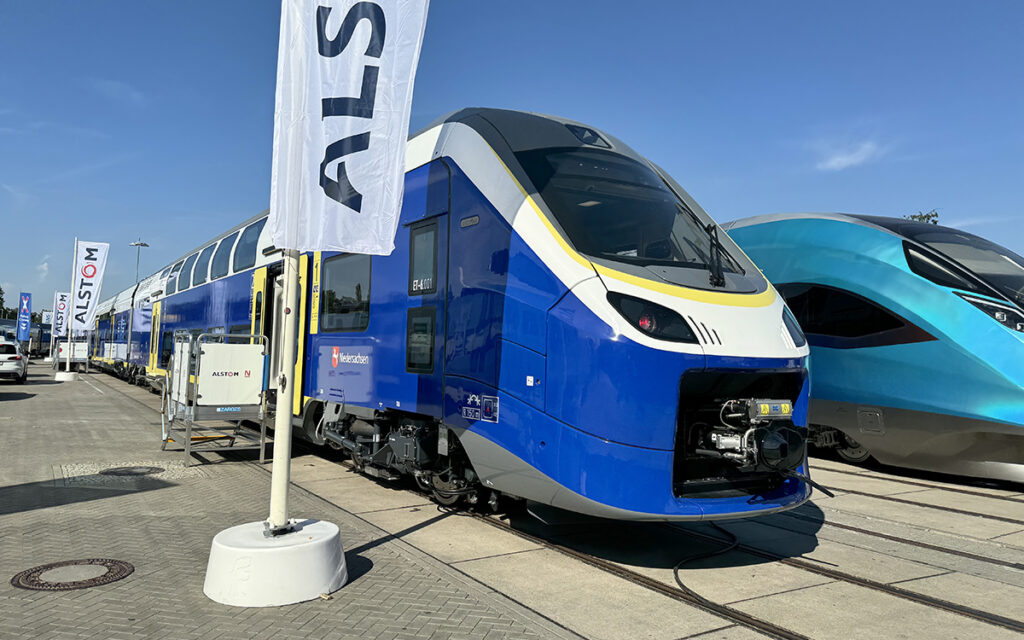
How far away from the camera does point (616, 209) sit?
588 centimetres

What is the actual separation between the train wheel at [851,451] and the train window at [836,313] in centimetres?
160

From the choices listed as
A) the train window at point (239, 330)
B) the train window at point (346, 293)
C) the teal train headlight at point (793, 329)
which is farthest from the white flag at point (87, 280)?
the teal train headlight at point (793, 329)

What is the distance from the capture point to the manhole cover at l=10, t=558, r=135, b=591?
15.6 feet

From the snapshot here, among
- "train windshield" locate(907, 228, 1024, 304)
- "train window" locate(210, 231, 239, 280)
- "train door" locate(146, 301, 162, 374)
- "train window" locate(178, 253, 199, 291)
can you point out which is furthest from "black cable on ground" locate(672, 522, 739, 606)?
"train door" locate(146, 301, 162, 374)

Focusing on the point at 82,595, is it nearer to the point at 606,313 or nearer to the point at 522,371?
the point at 522,371

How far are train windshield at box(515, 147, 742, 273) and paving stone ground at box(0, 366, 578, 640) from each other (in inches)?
102

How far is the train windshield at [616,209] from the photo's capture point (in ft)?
18.1

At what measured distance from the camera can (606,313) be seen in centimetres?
491

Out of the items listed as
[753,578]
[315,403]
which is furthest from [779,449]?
[315,403]

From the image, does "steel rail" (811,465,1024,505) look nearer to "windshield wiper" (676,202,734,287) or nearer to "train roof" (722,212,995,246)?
"train roof" (722,212,995,246)

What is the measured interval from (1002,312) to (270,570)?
867cm

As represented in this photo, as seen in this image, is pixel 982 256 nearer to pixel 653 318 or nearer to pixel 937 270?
pixel 937 270

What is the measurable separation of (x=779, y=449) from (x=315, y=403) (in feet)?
19.4

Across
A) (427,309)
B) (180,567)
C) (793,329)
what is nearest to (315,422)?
(427,309)
